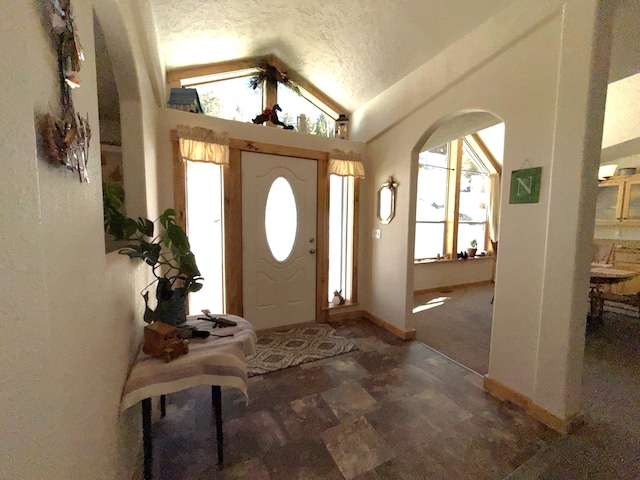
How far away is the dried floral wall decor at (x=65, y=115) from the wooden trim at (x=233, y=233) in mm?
1840

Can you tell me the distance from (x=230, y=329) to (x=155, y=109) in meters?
1.94

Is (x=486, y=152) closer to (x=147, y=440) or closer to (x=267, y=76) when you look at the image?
(x=267, y=76)

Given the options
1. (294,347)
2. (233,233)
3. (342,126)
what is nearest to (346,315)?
(294,347)

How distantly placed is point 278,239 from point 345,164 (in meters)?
1.21

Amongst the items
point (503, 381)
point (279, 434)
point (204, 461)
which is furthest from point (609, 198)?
point (204, 461)

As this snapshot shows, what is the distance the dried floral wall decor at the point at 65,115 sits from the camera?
1.93 ft

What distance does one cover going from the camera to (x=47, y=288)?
568mm

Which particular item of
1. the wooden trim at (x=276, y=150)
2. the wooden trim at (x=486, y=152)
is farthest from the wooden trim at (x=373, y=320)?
the wooden trim at (x=486, y=152)

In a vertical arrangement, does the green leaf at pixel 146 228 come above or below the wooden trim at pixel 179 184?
below

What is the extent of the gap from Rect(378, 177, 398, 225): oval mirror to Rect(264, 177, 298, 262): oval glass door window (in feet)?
3.38

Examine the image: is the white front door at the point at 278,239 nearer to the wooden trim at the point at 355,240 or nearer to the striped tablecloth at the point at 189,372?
the wooden trim at the point at 355,240

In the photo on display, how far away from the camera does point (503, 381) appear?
184 centimetres

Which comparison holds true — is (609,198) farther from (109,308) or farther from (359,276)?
(109,308)

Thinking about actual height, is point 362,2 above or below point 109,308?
above
